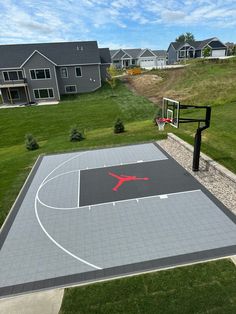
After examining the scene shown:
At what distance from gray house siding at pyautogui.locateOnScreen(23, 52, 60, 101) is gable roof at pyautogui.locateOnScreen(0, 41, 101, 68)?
2166mm

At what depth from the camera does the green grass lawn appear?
6.69 m

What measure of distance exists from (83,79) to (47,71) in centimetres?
688

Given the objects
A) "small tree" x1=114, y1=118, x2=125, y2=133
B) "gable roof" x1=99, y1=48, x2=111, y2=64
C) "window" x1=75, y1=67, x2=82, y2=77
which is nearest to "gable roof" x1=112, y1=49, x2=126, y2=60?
"gable roof" x1=99, y1=48, x2=111, y2=64

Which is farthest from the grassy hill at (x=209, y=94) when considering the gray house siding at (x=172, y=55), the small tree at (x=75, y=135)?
the gray house siding at (x=172, y=55)

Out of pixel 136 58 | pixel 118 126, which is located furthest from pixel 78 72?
pixel 136 58

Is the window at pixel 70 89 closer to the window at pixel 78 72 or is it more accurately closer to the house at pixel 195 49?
the window at pixel 78 72

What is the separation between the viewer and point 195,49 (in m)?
81.9

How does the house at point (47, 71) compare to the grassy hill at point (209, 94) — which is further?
the house at point (47, 71)

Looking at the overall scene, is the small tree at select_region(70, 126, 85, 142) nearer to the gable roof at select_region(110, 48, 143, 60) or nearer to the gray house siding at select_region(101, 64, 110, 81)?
the gray house siding at select_region(101, 64, 110, 81)

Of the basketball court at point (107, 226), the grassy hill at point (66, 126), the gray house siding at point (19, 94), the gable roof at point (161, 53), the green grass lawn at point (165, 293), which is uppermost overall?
the gable roof at point (161, 53)

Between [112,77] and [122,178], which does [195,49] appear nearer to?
[112,77]

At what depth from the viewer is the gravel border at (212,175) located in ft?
38.7

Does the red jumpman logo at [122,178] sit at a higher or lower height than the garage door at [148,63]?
lower

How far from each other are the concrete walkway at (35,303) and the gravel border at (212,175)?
25.2 ft
